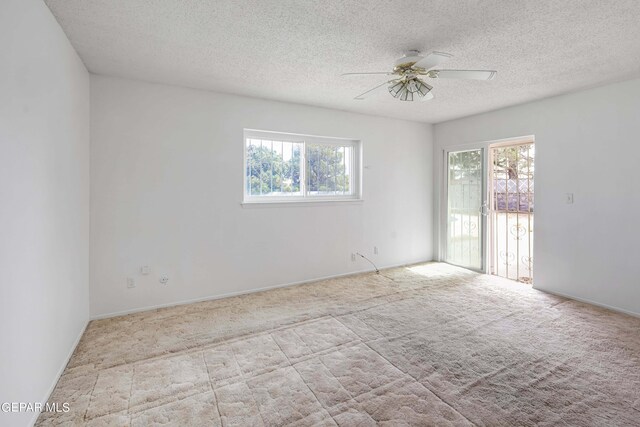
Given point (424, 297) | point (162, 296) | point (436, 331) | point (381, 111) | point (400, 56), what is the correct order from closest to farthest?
point (400, 56) < point (436, 331) < point (162, 296) < point (424, 297) < point (381, 111)

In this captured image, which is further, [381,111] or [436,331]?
[381,111]

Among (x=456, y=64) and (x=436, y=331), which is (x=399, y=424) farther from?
(x=456, y=64)

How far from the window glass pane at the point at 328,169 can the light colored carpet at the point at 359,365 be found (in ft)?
5.69

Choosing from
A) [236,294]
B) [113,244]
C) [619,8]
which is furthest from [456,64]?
[113,244]

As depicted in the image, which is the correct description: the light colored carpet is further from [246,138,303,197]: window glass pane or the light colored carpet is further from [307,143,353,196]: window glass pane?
[307,143,353,196]: window glass pane

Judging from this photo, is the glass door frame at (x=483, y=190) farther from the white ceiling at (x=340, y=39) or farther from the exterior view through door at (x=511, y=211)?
the white ceiling at (x=340, y=39)

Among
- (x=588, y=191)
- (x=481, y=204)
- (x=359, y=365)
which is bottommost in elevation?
(x=359, y=365)

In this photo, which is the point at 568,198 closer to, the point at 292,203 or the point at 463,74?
the point at 463,74

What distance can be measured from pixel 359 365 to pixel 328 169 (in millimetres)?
2991

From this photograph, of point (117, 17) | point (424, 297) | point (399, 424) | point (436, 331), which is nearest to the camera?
point (399, 424)

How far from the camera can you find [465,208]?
513 centimetres

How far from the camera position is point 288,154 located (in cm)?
432

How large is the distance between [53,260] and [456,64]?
3658 mm

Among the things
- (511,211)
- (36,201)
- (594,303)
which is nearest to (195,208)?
(36,201)
